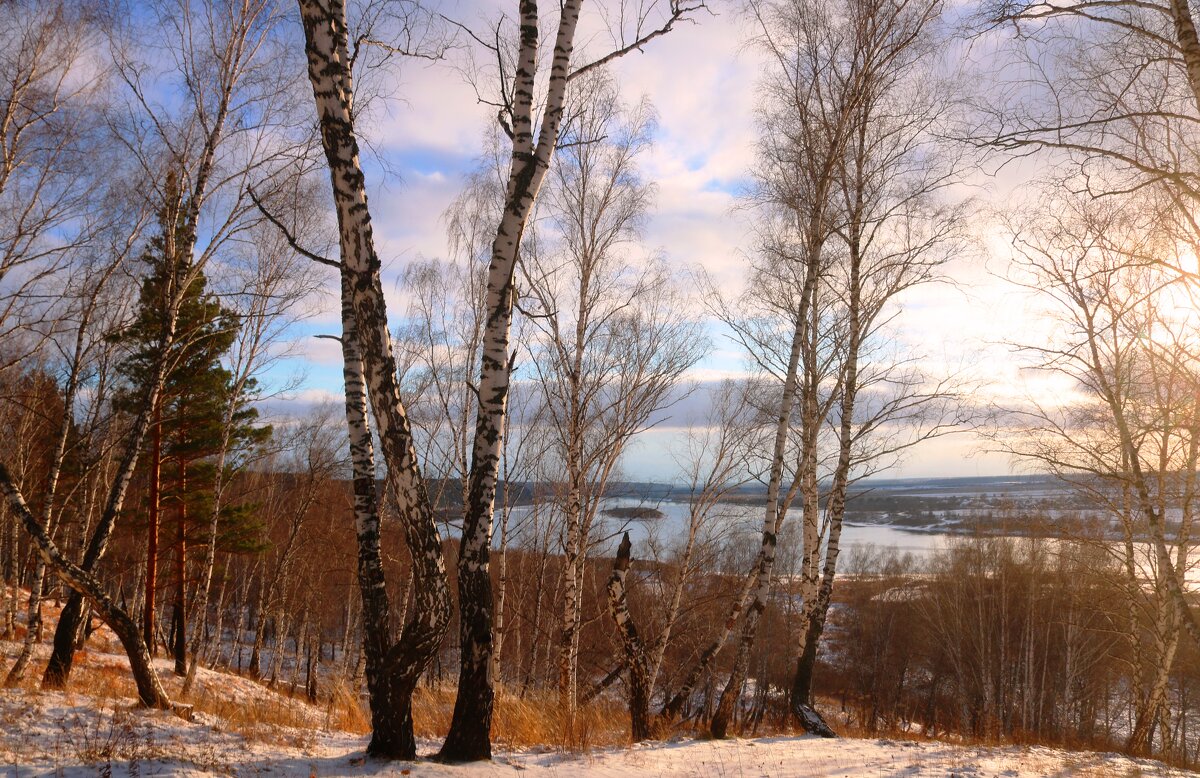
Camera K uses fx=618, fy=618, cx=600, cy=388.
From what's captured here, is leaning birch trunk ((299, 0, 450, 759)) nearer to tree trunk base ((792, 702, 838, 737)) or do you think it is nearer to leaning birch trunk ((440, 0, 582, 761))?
leaning birch trunk ((440, 0, 582, 761))

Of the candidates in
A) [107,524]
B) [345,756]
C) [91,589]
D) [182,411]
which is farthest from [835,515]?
[182,411]

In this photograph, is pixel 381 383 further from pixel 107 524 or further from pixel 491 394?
pixel 107 524

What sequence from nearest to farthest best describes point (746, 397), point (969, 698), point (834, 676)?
point (746, 397) < point (969, 698) < point (834, 676)

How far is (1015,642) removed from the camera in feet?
94.9

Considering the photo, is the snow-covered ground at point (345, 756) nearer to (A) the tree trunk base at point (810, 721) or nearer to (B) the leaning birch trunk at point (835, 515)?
(A) the tree trunk base at point (810, 721)

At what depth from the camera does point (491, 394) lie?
4.97m

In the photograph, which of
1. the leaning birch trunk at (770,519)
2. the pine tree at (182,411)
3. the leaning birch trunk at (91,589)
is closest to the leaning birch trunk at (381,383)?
the leaning birch trunk at (91,589)

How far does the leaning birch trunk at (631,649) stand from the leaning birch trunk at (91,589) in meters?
4.95

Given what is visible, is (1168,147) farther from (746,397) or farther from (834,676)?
(834,676)

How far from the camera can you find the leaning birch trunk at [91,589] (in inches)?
213

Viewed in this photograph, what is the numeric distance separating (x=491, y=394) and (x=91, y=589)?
4222mm

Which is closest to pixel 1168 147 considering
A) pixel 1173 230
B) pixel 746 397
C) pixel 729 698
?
pixel 1173 230

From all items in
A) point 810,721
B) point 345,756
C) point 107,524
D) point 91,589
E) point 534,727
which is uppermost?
point 107,524

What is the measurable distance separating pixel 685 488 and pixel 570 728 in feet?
21.5
